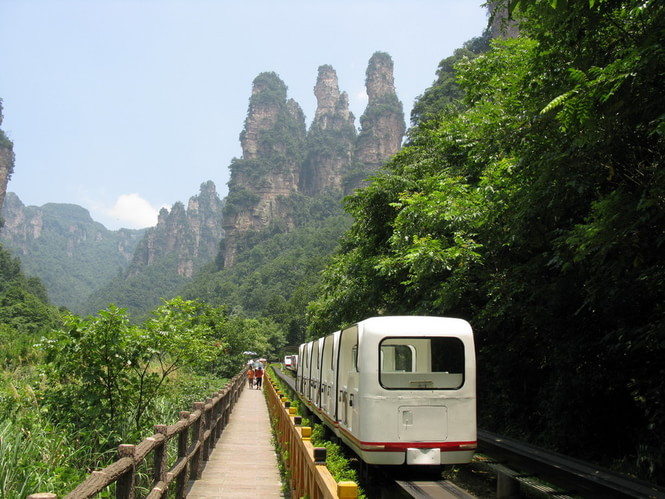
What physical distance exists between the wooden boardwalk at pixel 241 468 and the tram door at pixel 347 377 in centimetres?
143

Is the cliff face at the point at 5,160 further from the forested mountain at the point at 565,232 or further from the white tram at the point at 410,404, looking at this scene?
the white tram at the point at 410,404

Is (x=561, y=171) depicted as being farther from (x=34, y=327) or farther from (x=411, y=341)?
(x=34, y=327)

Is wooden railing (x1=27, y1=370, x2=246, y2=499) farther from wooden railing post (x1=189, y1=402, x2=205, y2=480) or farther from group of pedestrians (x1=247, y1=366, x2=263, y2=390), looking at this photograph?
group of pedestrians (x1=247, y1=366, x2=263, y2=390)

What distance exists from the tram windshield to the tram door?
1.57ft

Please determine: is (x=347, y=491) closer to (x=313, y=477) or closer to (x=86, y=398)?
(x=313, y=477)

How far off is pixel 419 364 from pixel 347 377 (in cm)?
153

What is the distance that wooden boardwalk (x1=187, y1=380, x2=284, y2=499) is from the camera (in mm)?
7387

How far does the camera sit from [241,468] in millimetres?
9422

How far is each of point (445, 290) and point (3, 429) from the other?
28.0 ft

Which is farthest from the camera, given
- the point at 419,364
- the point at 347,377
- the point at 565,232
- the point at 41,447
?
the point at 419,364

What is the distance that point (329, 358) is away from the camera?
12.6 m

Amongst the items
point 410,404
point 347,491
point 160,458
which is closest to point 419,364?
point 410,404

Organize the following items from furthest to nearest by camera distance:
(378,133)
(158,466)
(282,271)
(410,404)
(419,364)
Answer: (378,133) < (282,271) < (419,364) < (410,404) < (158,466)

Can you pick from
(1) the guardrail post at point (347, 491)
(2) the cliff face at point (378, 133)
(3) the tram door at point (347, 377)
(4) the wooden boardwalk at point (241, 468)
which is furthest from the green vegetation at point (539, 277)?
(2) the cliff face at point (378, 133)
